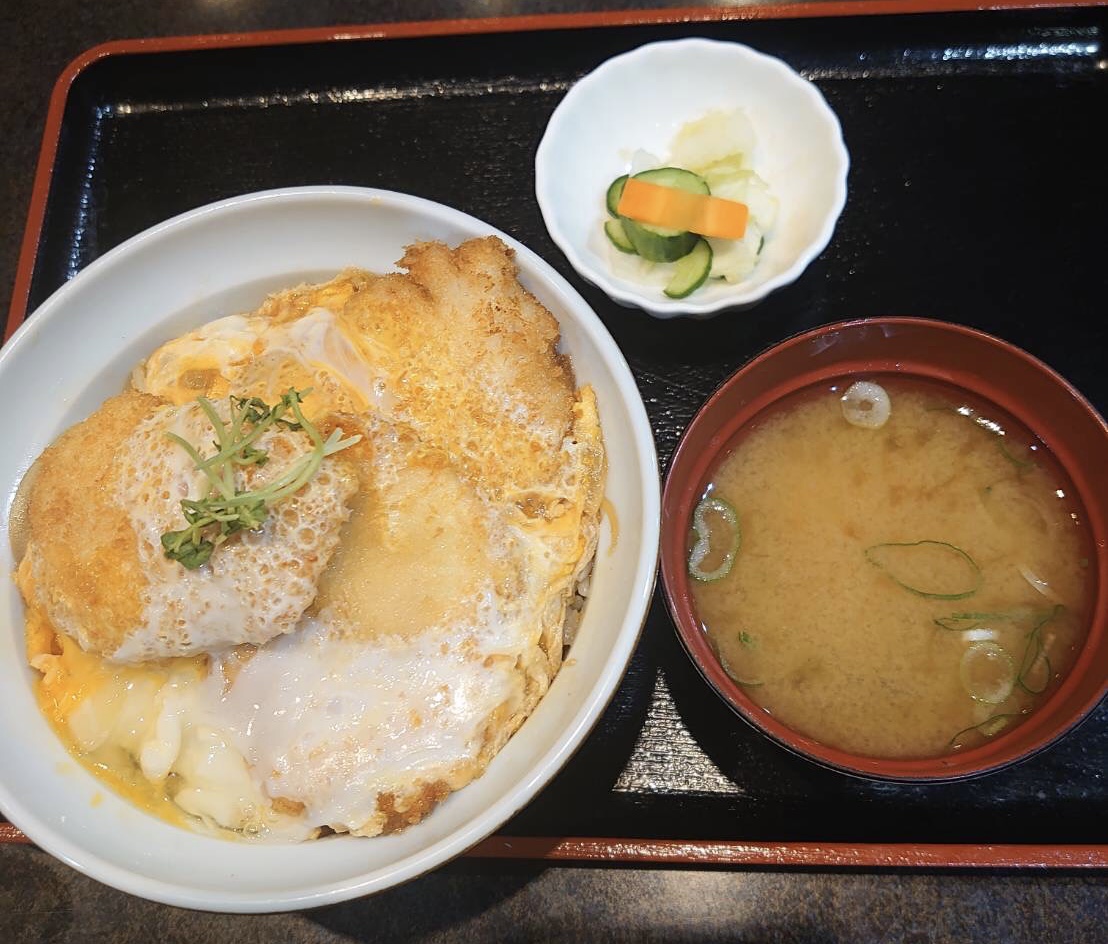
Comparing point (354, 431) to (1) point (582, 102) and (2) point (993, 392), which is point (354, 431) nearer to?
(1) point (582, 102)

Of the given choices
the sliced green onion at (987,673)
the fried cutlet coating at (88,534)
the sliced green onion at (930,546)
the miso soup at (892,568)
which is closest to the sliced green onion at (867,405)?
the miso soup at (892,568)

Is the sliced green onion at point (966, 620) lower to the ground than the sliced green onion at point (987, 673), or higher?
higher

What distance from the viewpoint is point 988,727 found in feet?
5.81

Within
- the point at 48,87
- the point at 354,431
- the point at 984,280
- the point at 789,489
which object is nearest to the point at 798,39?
the point at 984,280

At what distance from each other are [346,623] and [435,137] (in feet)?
4.95

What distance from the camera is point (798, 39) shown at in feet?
7.59

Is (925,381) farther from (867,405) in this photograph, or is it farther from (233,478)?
(233,478)

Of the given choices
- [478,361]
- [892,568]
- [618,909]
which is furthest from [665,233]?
[618,909]

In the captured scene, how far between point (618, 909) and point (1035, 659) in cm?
114

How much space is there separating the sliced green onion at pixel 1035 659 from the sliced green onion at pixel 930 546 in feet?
0.51

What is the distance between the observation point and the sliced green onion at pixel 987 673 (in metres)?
1.80

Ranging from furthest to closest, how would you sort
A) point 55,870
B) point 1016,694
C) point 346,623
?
point 55,870, point 1016,694, point 346,623

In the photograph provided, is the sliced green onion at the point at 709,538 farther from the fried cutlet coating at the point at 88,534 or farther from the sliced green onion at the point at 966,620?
the fried cutlet coating at the point at 88,534

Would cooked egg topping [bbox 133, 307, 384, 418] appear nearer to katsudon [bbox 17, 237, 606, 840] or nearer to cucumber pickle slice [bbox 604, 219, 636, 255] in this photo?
katsudon [bbox 17, 237, 606, 840]
